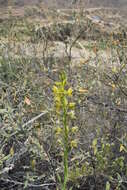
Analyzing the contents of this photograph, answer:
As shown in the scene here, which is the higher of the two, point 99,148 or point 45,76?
point 45,76

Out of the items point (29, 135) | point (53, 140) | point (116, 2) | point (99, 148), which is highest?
point (29, 135)

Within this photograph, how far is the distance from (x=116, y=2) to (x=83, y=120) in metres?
23.9

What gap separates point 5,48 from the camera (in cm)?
315

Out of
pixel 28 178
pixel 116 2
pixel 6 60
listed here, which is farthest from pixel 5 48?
pixel 116 2

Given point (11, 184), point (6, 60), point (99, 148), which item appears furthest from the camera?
point (6, 60)

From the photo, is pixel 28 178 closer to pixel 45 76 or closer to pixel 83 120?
pixel 83 120

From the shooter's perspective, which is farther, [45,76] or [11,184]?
[45,76]

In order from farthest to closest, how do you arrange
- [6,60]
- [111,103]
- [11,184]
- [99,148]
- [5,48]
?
[6,60]
[5,48]
[111,103]
[99,148]
[11,184]

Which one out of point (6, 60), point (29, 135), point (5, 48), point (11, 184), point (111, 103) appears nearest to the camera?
point (29, 135)

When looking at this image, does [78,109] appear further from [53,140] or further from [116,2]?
[116,2]

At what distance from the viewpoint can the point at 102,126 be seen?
230 centimetres

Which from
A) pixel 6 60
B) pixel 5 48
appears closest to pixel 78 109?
pixel 5 48

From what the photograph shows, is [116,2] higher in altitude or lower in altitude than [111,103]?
lower

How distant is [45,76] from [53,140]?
25.5 inches
